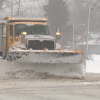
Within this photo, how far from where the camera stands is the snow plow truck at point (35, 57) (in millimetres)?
13445

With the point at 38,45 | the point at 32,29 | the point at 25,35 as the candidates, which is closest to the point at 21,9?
the point at 32,29

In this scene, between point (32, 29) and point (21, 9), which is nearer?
point (32, 29)

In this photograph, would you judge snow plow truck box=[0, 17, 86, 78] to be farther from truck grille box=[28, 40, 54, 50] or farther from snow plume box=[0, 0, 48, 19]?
snow plume box=[0, 0, 48, 19]

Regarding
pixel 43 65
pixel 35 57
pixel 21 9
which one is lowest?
pixel 43 65

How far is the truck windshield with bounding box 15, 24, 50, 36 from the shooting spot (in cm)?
1563

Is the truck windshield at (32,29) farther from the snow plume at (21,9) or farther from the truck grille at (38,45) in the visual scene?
the snow plume at (21,9)

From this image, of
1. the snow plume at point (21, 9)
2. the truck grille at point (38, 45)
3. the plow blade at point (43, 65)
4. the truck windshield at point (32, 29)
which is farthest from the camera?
the snow plume at point (21, 9)

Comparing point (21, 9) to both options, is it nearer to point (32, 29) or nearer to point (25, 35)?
point (32, 29)

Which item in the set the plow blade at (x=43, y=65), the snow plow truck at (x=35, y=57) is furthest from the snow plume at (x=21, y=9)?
the plow blade at (x=43, y=65)

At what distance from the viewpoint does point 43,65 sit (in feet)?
45.8

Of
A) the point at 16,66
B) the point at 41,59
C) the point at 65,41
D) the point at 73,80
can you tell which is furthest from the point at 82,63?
the point at 65,41

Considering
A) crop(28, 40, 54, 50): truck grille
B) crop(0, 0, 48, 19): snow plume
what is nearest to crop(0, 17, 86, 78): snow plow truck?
crop(28, 40, 54, 50): truck grille

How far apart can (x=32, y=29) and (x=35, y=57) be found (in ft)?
8.87

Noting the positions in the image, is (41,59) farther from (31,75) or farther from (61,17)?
(61,17)
